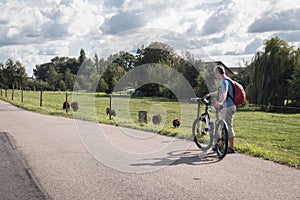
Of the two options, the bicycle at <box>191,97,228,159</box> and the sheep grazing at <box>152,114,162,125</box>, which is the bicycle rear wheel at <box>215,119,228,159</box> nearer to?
the bicycle at <box>191,97,228,159</box>

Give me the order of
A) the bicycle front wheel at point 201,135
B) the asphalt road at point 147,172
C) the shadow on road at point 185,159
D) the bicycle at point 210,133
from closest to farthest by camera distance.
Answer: the asphalt road at point 147,172
the shadow on road at point 185,159
the bicycle at point 210,133
the bicycle front wheel at point 201,135

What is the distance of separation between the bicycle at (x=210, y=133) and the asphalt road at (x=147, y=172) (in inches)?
9.8

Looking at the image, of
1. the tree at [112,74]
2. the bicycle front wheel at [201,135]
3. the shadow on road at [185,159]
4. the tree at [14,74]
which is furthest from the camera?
the tree at [14,74]

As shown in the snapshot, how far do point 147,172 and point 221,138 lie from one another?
7.34 feet

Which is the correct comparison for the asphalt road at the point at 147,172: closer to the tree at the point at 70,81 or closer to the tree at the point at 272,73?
the tree at the point at 70,81

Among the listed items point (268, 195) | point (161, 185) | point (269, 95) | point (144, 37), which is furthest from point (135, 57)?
point (269, 95)

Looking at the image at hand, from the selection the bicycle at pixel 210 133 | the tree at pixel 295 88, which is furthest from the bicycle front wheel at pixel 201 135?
the tree at pixel 295 88

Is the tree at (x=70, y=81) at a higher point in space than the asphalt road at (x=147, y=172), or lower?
higher

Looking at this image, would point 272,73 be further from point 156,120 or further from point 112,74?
point 112,74

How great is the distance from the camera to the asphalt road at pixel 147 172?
18.5ft

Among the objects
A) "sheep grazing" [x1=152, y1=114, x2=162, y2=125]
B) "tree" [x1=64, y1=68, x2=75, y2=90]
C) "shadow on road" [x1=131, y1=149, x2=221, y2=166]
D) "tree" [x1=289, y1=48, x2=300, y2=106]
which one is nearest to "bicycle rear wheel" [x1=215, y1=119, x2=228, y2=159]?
"shadow on road" [x1=131, y1=149, x2=221, y2=166]

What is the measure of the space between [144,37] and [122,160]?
15.8ft

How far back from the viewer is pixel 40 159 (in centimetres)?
831

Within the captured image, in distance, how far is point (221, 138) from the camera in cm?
851
